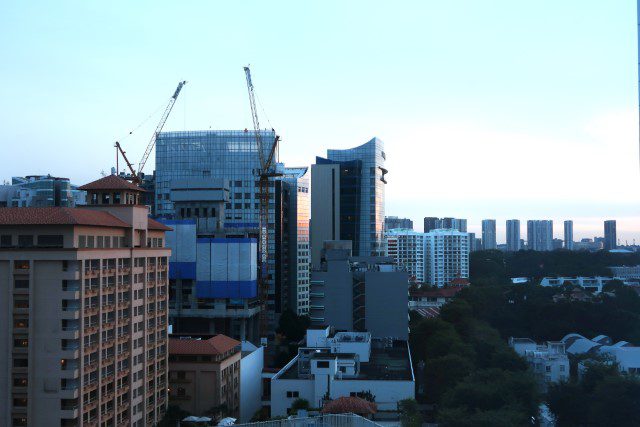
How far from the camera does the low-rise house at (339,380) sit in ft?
59.5

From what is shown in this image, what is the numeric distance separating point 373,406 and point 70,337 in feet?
22.4

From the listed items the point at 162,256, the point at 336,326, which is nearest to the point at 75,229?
the point at 162,256

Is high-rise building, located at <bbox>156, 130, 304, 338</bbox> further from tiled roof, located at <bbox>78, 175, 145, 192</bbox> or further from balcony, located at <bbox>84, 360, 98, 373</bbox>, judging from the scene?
balcony, located at <bbox>84, 360, 98, 373</bbox>

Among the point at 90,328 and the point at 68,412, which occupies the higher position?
the point at 90,328

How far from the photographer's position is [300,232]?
42.9m

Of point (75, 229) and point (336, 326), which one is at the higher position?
point (75, 229)

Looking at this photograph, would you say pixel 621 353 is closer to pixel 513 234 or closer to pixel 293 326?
pixel 293 326

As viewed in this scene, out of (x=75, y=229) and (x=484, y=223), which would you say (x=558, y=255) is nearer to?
(x=484, y=223)

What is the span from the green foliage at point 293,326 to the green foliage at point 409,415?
1611cm

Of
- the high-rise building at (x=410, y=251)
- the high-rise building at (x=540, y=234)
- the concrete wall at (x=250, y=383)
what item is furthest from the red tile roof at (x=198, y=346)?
the high-rise building at (x=540, y=234)

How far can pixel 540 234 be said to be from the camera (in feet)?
313

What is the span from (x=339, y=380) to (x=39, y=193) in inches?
979

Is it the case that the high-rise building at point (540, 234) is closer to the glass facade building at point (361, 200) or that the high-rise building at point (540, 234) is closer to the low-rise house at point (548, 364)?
the glass facade building at point (361, 200)

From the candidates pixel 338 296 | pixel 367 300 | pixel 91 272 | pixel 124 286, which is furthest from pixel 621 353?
pixel 91 272
